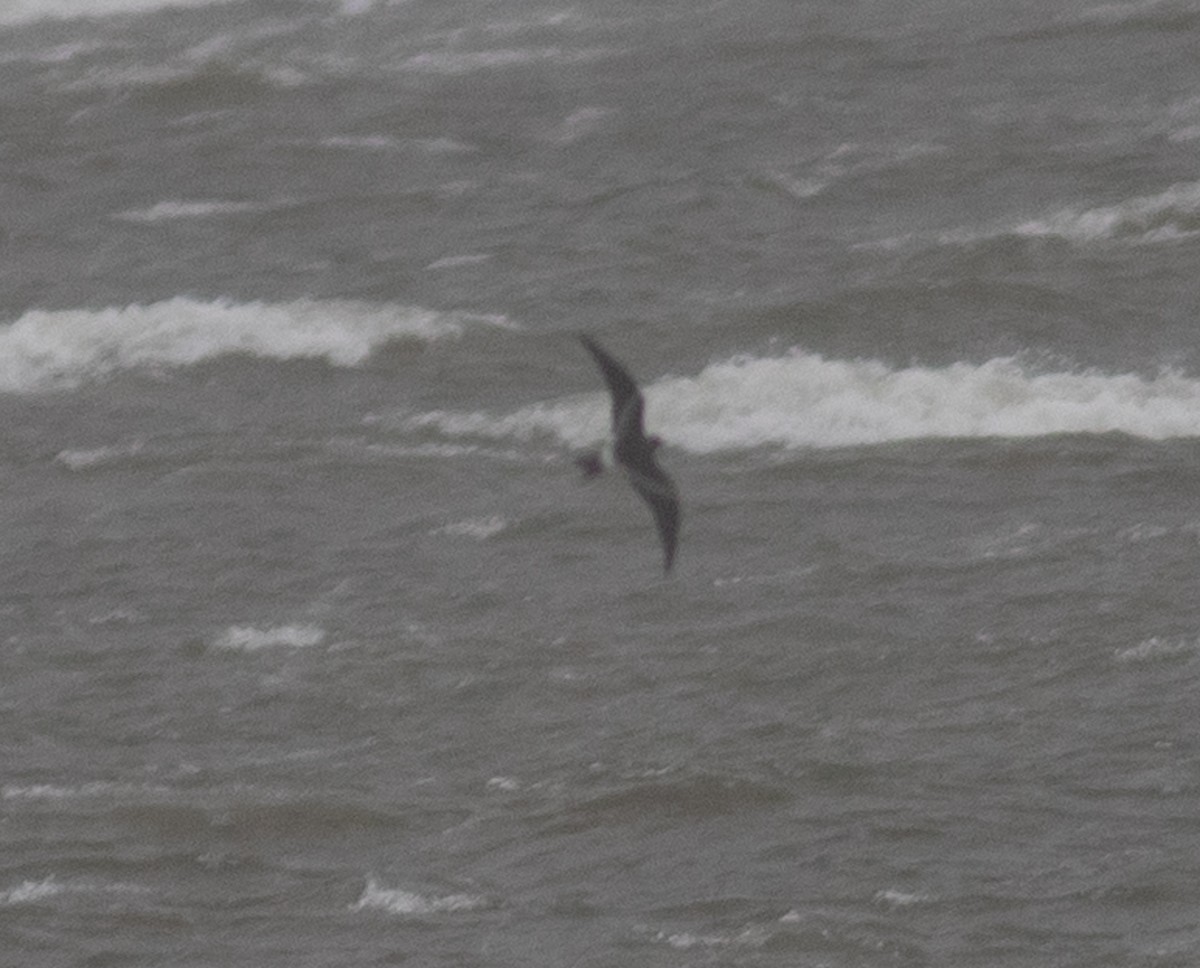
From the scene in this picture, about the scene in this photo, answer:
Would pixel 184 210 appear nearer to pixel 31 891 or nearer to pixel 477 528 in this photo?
pixel 477 528

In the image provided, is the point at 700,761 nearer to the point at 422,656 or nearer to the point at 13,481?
the point at 422,656

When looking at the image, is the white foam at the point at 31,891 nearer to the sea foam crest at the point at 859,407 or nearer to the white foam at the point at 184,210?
the sea foam crest at the point at 859,407

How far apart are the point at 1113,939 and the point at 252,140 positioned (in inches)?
697

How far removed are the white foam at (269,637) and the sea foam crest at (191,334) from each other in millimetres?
5264

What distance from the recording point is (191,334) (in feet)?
78.7

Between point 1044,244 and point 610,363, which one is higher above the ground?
point 610,363

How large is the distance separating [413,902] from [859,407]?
7.25m

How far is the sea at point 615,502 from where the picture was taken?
14688 millimetres

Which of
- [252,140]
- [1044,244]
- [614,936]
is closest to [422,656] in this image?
[614,936]

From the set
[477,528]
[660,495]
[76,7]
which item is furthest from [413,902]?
[76,7]

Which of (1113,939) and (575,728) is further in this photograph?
(575,728)

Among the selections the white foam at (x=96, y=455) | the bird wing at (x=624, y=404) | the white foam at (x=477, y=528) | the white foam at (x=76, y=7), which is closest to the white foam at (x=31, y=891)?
the bird wing at (x=624, y=404)

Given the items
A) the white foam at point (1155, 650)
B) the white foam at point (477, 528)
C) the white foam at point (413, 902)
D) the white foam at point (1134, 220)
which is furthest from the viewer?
the white foam at point (1134, 220)

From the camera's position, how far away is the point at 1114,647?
53.7ft
